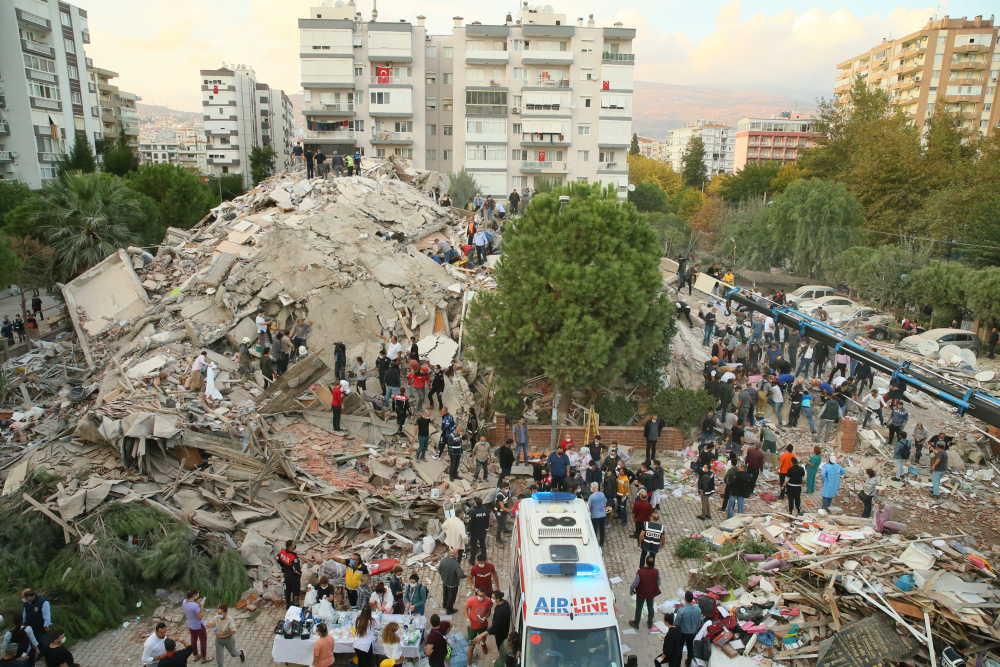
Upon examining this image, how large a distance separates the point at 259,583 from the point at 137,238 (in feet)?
62.0

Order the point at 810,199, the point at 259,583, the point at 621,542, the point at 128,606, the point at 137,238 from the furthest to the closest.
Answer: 1. the point at 810,199
2. the point at 137,238
3. the point at 621,542
4. the point at 259,583
5. the point at 128,606

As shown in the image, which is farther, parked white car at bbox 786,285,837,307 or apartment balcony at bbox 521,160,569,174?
apartment balcony at bbox 521,160,569,174

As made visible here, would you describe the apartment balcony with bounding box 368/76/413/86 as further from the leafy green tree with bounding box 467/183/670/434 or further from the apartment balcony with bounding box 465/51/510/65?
the leafy green tree with bounding box 467/183/670/434

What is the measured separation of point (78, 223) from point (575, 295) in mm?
19401

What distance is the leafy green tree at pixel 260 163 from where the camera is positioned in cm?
6341

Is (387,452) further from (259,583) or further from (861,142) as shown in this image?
(861,142)

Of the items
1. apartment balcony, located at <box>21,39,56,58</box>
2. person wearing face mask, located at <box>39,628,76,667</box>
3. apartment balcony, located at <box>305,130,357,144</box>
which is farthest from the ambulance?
apartment balcony, located at <box>21,39,56,58</box>

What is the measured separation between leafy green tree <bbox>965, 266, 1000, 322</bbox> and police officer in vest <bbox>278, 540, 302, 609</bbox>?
30.7 m

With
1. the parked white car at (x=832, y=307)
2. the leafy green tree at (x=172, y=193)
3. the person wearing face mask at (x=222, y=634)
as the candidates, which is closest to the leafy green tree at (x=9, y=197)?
the leafy green tree at (x=172, y=193)

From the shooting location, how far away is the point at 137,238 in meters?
24.5

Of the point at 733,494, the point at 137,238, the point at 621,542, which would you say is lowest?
the point at 621,542

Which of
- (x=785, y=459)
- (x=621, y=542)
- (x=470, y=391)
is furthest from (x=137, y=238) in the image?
(x=785, y=459)

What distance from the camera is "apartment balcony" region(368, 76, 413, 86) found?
169 feet

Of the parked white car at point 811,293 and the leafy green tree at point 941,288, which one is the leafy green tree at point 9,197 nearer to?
the parked white car at point 811,293
